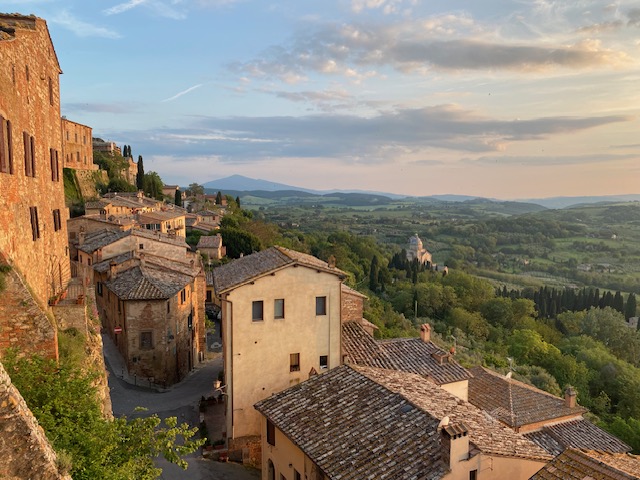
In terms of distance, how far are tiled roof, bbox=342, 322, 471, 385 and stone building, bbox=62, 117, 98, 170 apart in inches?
2295

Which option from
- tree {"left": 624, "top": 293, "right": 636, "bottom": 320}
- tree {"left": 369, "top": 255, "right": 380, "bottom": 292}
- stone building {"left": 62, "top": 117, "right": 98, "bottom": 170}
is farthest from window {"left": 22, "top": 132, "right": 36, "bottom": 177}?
tree {"left": 624, "top": 293, "right": 636, "bottom": 320}

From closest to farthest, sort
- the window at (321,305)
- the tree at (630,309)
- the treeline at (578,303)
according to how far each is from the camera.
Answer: the window at (321,305)
the tree at (630,309)
the treeline at (578,303)

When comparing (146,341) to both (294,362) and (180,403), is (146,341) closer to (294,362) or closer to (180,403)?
(180,403)

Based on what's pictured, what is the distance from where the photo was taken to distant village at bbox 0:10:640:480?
11727 mm

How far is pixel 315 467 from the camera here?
14.5 m

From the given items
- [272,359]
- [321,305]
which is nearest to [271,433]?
[272,359]

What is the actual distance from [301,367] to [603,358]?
44.9 metres

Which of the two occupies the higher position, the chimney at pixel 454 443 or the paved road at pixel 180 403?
the chimney at pixel 454 443

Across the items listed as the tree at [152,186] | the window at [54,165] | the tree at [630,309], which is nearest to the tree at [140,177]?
the tree at [152,186]

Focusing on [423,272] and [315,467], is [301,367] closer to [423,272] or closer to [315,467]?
[315,467]

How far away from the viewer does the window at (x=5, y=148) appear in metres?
11.6

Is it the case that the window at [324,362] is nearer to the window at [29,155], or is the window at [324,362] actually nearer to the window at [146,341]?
the window at [29,155]

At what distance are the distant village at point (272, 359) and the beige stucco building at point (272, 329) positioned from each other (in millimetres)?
58

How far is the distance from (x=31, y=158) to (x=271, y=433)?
12488 millimetres
